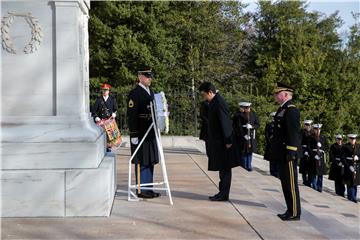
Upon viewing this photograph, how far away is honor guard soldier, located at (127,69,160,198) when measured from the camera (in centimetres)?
794

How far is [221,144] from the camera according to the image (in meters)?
7.95

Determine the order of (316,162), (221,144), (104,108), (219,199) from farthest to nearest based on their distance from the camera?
(316,162)
(104,108)
(221,144)
(219,199)

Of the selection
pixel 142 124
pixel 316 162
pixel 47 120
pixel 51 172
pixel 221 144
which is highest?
pixel 47 120

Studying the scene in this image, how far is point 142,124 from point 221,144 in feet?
3.83

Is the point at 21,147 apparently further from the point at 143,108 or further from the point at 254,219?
the point at 254,219

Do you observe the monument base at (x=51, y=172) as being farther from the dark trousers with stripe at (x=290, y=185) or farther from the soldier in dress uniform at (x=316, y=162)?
the soldier in dress uniform at (x=316, y=162)

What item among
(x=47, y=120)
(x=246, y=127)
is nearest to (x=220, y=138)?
(x=47, y=120)

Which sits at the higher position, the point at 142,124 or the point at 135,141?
the point at 142,124

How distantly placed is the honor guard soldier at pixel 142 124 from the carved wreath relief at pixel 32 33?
68.6 inches

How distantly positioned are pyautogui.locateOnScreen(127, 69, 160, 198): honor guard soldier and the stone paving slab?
477 millimetres

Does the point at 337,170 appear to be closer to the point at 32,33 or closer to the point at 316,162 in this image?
the point at 316,162

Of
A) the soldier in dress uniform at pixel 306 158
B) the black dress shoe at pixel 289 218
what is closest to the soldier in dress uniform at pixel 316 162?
the soldier in dress uniform at pixel 306 158

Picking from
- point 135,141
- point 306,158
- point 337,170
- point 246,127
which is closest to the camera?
point 135,141

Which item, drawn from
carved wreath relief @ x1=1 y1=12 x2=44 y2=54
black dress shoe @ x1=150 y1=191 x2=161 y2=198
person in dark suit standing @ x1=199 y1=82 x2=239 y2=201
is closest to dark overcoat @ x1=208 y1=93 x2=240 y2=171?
person in dark suit standing @ x1=199 y1=82 x2=239 y2=201
